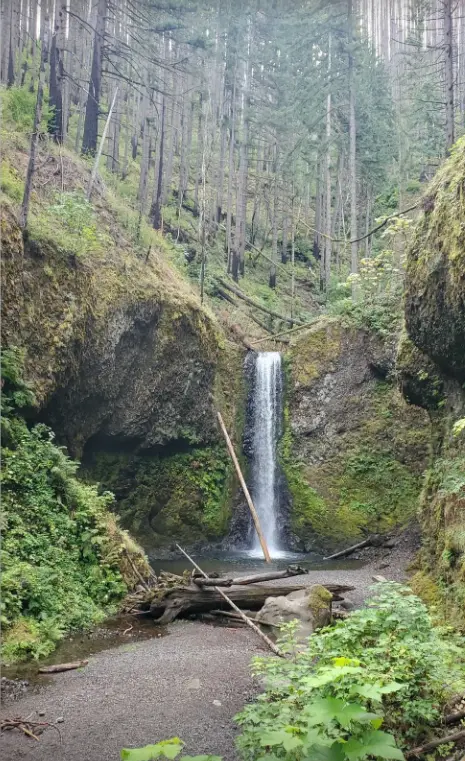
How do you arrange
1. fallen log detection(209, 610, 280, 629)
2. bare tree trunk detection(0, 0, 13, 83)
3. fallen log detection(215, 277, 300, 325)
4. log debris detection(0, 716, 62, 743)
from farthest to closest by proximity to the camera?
fallen log detection(215, 277, 300, 325), bare tree trunk detection(0, 0, 13, 83), fallen log detection(209, 610, 280, 629), log debris detection(0, 716, 62, 743)

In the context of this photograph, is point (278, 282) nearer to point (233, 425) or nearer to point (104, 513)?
point (233, 425)

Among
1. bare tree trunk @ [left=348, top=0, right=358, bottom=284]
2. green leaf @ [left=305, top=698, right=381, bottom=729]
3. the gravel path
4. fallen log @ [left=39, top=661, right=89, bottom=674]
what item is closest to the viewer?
green leaf @ [left=305, top=698, right=381, bottom=729]

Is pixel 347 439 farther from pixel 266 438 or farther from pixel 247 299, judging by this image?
pixel 247 299

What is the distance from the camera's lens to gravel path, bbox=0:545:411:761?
4.43 metres

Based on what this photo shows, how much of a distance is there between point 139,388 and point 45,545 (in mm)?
6909

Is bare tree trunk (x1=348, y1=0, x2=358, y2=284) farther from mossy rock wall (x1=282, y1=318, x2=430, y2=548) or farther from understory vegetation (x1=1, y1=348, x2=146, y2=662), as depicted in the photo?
understory vegetation (x1=1, y1=348, x2=146, y2=662)

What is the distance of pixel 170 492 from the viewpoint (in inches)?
627

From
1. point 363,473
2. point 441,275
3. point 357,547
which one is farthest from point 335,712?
point 363,473

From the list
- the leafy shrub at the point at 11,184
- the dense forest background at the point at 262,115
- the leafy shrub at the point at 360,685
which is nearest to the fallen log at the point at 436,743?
the leafy shrub at the point at 360,685

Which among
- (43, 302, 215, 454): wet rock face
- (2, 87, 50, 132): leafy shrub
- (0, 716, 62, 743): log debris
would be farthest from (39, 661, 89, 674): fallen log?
(2, 87, 50, 132): leafy shrub

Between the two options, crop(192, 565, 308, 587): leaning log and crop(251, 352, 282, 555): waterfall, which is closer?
crop(192, 565, 308, 587): leaning log

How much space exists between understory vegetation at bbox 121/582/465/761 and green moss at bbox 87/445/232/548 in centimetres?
1112

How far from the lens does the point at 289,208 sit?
3158 cm

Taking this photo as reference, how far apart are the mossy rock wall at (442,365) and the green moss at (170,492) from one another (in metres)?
7.19
